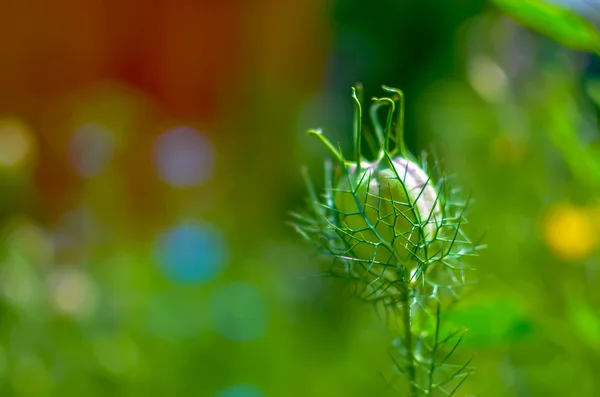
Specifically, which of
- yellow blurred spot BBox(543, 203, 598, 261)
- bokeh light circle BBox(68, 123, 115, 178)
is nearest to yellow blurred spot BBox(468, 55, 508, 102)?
yellow blurred spot BBox(543, 203, 598, 261)

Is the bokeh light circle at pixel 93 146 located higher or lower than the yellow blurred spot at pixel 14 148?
higher

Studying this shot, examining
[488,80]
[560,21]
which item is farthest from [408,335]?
[488,80]

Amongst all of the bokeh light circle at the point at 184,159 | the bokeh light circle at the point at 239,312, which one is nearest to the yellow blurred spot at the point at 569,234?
the bokeh light circle at the point at 239,312

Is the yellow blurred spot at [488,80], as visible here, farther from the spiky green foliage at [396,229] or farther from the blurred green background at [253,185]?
the spiky green foliage at [396,229]

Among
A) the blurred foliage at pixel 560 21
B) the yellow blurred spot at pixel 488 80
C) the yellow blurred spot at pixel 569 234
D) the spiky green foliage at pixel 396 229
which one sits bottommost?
the spiky green foliage at pixel 396 229

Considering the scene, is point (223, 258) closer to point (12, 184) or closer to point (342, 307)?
point (342, 307)

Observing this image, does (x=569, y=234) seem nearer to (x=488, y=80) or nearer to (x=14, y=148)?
(x=488, y=80)
